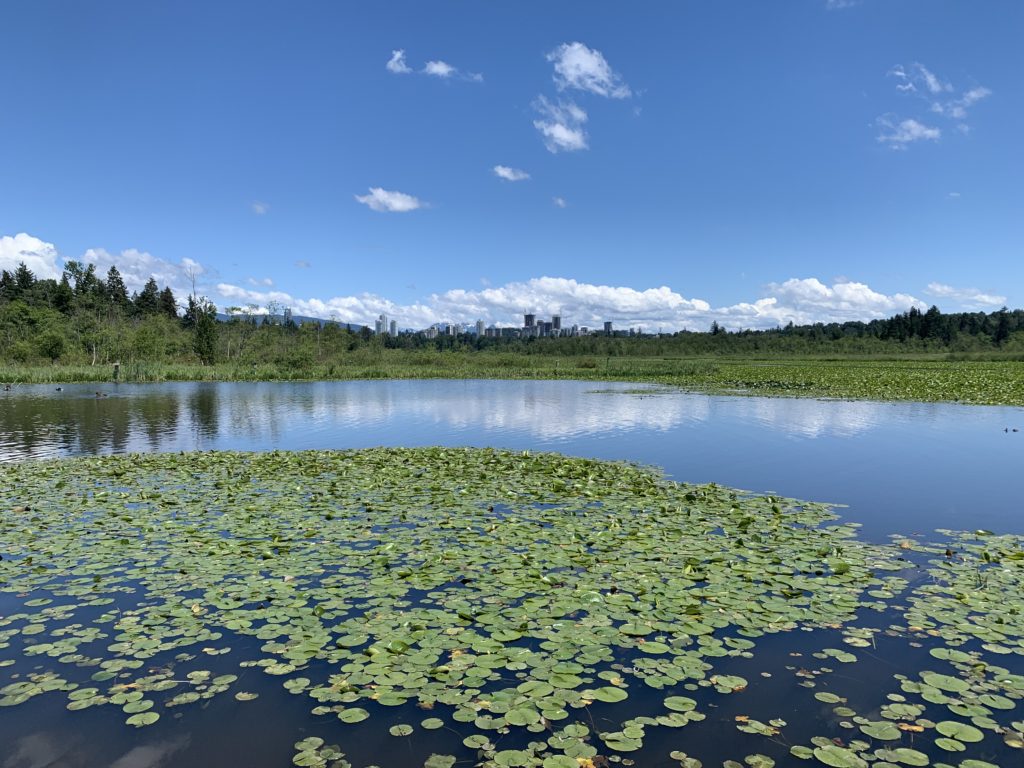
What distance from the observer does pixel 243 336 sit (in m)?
77.1

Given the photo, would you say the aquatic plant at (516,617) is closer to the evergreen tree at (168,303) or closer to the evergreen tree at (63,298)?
the evergreen tree at (63,298)

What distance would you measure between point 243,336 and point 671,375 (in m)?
53.7

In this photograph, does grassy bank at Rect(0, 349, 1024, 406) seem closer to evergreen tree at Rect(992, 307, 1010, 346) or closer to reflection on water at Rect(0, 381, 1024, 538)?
reflection on water at Rect(0, 381, 1024, 538)

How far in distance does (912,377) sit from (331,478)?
42.9 metres

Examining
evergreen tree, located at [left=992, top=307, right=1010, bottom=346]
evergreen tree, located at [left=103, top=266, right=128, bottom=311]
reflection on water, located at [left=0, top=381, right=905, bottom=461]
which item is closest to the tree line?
evergreen tree, located at [left=103, top=266, right=128, bottom=311]

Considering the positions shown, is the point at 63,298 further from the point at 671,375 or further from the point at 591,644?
the point at 591,644

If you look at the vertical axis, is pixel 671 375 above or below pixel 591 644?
above

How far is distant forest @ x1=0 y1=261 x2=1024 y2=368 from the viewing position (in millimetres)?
61969

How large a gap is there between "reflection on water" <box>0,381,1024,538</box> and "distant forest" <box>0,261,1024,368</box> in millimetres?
28158

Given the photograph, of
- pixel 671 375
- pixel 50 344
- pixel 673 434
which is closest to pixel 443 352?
pixel 671 375

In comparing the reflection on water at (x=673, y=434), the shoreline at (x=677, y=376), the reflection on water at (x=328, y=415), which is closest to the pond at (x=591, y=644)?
the reflection on water at (x=673, y=434)

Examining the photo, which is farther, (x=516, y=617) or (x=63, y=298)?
(x=63, y=298)

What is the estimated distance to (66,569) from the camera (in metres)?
7.12

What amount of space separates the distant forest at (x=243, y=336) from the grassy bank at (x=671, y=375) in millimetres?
→ 6681
